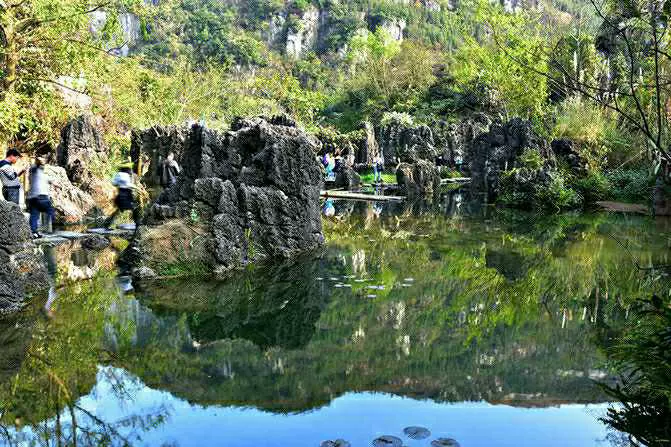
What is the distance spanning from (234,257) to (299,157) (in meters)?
2.68

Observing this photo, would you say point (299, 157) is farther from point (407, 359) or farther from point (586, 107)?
point (586, 107)

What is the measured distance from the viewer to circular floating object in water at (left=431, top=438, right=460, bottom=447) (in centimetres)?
408

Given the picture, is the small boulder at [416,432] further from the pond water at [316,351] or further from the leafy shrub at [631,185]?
the leafy shrub at [631,185]

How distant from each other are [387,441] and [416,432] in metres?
0.23

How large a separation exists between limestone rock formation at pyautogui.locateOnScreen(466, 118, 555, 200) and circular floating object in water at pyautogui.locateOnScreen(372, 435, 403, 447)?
696 inches

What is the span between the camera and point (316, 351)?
5961mm

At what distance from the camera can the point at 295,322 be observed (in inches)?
275

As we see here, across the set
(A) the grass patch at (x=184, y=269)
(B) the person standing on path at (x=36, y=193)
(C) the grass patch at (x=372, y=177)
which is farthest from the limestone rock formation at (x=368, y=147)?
(A) the grass patch at (x=184, y=269)

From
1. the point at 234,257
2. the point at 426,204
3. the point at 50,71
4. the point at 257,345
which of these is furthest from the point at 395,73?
the point at 257,345

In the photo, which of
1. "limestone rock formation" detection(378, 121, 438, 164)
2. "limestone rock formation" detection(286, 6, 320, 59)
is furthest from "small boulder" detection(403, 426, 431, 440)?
"limestone rock formation" detection(286, 6, 320, 59)

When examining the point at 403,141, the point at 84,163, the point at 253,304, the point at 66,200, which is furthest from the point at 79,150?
the point at 403,141

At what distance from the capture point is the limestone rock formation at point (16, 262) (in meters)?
6.75

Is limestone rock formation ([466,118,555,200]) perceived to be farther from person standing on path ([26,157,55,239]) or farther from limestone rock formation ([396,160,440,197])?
person standing on path ([26,157,55,239])

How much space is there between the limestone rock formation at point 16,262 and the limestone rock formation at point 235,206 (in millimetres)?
1521
